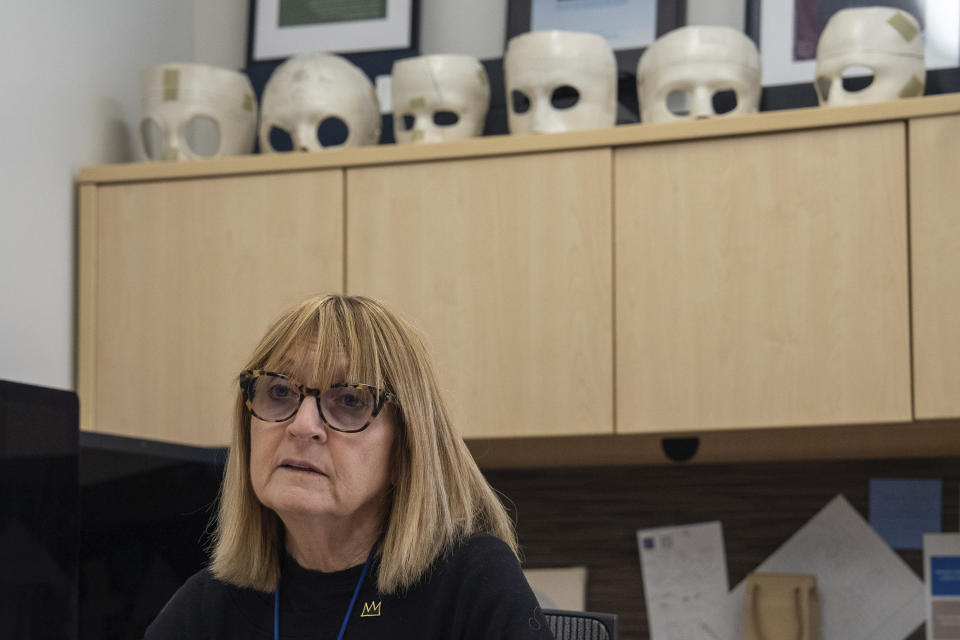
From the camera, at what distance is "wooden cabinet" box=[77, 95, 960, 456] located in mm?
2045

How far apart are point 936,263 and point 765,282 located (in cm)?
28

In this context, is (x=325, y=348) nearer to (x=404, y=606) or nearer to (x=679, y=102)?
(x=404, y=606)

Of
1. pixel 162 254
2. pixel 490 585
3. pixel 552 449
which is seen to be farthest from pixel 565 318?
pixel 490 585

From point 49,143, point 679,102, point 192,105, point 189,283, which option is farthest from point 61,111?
point 679,102

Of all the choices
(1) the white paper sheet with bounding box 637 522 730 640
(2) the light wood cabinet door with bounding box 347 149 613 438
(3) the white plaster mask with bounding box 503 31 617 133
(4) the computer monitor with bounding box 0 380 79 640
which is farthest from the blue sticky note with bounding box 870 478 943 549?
(4) the computer monitor with bounding box 0 380 79 640

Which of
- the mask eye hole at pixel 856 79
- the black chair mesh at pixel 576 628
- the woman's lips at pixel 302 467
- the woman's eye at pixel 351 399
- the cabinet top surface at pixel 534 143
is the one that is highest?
the mask eye hole at pixel 856 79

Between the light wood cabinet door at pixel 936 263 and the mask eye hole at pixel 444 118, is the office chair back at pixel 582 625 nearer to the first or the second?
the light wood cabinet door at pixel 936 263

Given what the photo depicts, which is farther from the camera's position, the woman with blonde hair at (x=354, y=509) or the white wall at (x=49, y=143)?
the white wall at (x=49, y=143)

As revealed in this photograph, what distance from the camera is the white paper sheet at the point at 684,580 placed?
2400mm

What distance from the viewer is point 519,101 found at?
7.75 ft

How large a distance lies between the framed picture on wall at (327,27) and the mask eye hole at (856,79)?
3.00 feet

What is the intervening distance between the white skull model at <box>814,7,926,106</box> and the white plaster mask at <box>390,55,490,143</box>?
65cm

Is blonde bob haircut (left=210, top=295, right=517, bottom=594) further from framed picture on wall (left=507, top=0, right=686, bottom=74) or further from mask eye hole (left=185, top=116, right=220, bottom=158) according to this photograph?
mask eye hole (left=185, top=116, right=220, bottom=158)

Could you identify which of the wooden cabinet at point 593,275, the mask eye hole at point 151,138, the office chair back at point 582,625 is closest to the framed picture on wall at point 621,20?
the wooden cabinet at point 593,275
